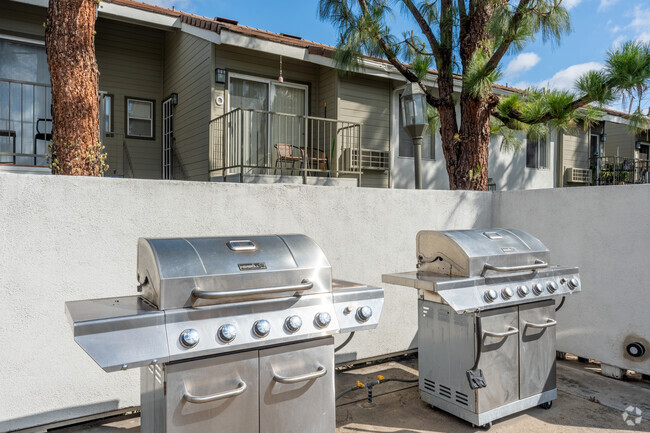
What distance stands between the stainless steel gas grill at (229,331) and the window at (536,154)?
1098cm

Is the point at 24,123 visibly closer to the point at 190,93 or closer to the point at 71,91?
the point at 190,93

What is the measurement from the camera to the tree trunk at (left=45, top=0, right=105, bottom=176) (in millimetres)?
3912

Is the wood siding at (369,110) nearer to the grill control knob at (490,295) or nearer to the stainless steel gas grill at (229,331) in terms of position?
the grill control knob at (490,295)

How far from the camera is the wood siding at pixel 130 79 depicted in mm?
8766

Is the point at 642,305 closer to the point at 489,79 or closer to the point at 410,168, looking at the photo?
the point at 489,79

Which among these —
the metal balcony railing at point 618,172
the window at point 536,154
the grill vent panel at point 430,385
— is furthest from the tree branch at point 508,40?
the metal balcony railing at point 618,172

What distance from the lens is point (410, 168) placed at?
9.90m

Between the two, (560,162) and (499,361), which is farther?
(560,162)

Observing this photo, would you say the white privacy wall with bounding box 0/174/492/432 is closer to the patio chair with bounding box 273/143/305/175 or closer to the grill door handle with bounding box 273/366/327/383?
the grill door handle with bounding box 273/366/327/383

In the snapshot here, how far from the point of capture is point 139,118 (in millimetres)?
9414

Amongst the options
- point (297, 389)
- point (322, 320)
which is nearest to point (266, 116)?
point (322, 320)

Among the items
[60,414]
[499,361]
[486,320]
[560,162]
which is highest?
[560,162]

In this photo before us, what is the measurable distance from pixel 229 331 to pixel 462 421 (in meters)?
2.03

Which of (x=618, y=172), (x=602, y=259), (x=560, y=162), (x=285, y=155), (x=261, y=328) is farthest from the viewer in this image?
(x=618, y=172)
